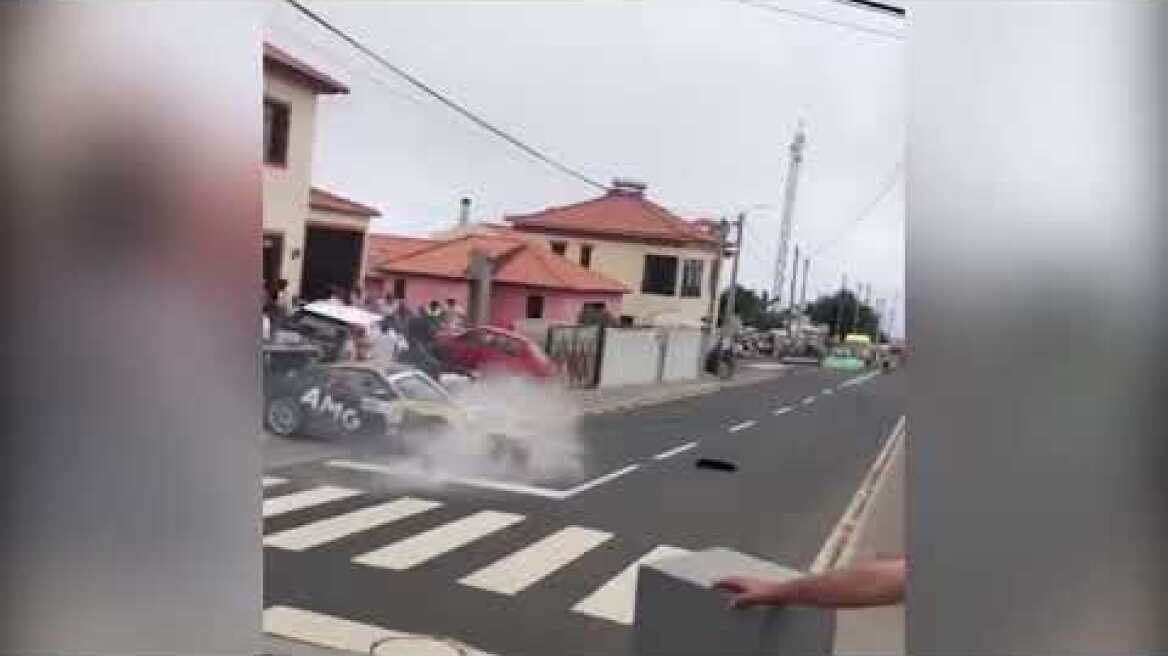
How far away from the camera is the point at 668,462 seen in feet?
6.55

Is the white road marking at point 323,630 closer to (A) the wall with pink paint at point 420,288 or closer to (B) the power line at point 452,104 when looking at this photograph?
(A) the wall with pink paint at point 420,288

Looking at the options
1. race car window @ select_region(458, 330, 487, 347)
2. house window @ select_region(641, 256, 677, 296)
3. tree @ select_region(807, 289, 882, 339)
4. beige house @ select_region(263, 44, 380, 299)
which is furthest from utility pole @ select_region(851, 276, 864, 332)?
beige house @ select_region(263, 44, 380, 299)

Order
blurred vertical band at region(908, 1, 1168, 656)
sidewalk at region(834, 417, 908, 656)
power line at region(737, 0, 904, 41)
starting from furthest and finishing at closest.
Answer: power line at region(737, 0, 904, 41) → sidewalk at region(834, 417, 908, 656) → blurred vertical band at region(908, 1, 1168, 656)

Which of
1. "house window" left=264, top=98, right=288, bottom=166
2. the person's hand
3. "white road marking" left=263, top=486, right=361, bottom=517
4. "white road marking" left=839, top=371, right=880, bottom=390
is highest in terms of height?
"house window" left=264, top=98, right=288, bottom=166

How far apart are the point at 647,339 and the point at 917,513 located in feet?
2.20

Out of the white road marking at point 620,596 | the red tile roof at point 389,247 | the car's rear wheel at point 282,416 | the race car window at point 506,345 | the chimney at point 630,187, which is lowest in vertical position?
the white road marking at point 620,596

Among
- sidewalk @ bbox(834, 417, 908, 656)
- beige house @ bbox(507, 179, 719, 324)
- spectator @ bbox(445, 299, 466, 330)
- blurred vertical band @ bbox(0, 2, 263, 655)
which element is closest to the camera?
sidewalk @ bbox(834, 417, 908, 656)

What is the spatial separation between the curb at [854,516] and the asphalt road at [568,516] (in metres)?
0.06

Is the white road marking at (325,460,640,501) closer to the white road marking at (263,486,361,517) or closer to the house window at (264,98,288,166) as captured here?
the white road marking at (263,486,361,517)

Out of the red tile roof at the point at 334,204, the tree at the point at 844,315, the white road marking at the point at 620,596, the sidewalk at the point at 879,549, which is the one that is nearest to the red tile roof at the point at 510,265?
the red tile roof at the point at 334,204

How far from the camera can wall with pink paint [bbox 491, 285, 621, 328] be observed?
1.99 metres

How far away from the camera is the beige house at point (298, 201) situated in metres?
1.94

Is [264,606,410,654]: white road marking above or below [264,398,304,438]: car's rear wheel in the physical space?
below

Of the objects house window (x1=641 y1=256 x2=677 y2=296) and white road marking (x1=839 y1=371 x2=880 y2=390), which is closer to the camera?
white road marking (x1=839 y1=371 x2=880 y2=390)
